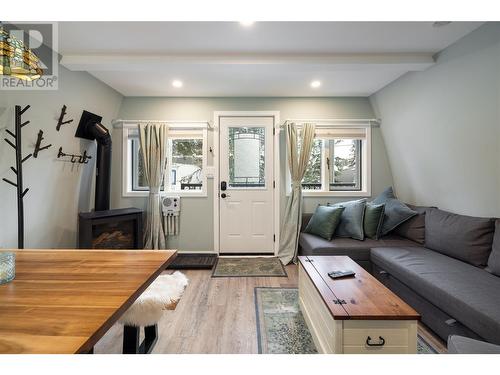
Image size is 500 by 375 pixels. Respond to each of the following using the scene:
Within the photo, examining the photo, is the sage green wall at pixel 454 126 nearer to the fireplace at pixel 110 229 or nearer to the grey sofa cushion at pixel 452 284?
the grey sofa cushion at pixel 452 284

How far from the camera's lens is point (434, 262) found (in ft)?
6.72

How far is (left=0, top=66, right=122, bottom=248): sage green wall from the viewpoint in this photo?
2.04 m

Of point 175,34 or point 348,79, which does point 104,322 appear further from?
point 348,79

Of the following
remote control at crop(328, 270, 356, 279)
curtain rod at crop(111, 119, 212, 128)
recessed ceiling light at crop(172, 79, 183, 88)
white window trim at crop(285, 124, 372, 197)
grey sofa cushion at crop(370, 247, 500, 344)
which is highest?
recessed ceiling light at crop(172, 79, 183, 88)

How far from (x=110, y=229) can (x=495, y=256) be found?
3800 millimetres

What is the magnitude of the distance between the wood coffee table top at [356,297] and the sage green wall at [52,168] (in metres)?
2.58

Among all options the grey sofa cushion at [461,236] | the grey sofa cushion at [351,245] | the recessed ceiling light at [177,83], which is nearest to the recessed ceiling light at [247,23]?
the recessed ceiling light at [177,83]

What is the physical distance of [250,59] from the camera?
2.45 meters

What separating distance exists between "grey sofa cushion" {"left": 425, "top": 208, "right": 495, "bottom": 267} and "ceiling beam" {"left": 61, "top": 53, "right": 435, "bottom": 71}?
157 cm

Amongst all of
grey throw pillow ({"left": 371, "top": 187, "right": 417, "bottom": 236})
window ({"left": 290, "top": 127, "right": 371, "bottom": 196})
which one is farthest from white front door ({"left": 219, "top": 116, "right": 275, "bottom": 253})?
grey throw pillow ({"left": 371, "top": 187, "right": 417, "bottom": 236})

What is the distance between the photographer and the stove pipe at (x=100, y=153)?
9.67ft

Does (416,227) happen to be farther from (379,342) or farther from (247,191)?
(247,191)

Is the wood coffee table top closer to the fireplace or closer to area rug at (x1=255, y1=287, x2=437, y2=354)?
area rug at (x1=255, y1=287, x2=437, y2=354)

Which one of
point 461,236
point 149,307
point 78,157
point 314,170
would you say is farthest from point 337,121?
point 78,157
